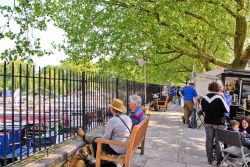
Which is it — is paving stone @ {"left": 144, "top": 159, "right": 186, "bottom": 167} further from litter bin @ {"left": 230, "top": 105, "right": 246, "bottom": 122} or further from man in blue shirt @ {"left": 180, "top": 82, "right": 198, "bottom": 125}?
man in blue shirt @ {"left": 180, "top": 82, "right": 198, "bottom": 125}

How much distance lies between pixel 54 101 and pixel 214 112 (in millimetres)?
3267

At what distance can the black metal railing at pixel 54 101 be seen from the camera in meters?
5.61

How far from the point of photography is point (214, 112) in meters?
7.89

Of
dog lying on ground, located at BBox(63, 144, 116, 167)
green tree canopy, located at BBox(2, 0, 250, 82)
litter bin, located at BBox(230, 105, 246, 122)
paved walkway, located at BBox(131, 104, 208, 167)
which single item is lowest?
paved walkway, located at BBox(131, 104, 208, 167)

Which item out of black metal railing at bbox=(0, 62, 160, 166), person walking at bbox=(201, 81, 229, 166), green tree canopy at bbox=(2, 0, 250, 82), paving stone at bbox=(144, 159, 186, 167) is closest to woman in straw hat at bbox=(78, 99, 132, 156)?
black metal railing at bbox=(0, 62, 160, 166)

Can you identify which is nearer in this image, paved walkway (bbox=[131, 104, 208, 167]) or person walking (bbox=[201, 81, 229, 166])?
person walking (bbox=[201, 81, 229, 166])

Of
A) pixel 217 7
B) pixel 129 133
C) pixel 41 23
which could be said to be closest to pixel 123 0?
pixel 217 7

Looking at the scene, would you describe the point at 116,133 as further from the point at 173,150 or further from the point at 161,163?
the point at 173,150

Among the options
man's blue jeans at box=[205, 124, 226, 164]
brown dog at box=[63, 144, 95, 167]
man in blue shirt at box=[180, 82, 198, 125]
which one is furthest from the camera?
man in blue shirt at box=[180, 82, 198, 125]

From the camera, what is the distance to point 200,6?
1786cm

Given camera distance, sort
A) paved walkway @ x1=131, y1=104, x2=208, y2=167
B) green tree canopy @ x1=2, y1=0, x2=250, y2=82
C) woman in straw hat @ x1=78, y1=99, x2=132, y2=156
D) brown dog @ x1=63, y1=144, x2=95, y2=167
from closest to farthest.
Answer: brown dog @ x1=63, y1=144, x2=95, y2=167 → woman in straw hat @ x1=78, y1=99, x2=132, y2=156 → paved walkway @ x1=131, y1=104, x2=208, y2=167 → green tree canopy @ x1=2, y1=0, x2=250, y2=82

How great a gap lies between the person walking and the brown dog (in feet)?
8.83

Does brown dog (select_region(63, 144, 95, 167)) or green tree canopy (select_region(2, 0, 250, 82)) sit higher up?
green tree canopy (select_region(2, 0, 250, 82))

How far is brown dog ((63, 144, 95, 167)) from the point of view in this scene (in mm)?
6070
